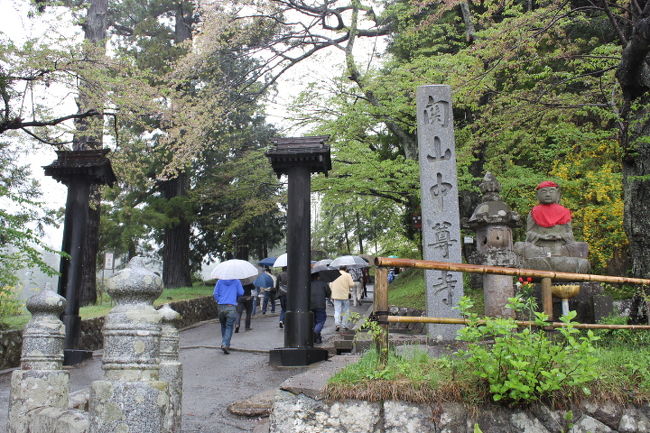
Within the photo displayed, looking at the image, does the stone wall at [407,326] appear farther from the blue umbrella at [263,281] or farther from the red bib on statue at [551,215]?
the blue umbrella at [263,281]

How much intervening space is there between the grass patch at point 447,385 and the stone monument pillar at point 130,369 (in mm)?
1410

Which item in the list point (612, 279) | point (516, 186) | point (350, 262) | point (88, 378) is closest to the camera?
point (612, 279)

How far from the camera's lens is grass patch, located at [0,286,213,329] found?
1076 cm

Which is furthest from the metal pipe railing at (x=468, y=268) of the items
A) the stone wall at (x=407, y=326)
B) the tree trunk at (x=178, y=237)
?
the tree trunk at (x=178, y=237)

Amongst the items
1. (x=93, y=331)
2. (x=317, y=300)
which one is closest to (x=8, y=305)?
(x=93, y=331)

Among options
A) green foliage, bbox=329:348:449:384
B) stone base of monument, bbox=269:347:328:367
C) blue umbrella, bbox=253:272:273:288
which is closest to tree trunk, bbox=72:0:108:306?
blue umbrella, bbox=253:272:273:288

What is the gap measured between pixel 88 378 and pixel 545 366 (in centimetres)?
763

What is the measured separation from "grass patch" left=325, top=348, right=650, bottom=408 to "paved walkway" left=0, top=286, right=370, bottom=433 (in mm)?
2115

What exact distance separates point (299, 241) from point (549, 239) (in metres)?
4.32

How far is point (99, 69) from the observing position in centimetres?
1127

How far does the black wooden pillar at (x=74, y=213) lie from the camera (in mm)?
10039

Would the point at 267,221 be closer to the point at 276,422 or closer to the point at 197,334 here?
the point at 197,334

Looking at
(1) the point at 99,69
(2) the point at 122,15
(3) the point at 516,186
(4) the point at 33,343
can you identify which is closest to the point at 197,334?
(1) the point at 99,69

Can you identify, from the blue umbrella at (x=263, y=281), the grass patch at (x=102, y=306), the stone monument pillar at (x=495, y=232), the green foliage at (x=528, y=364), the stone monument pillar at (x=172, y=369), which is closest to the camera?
the green foliage at (x=528, y=364)
